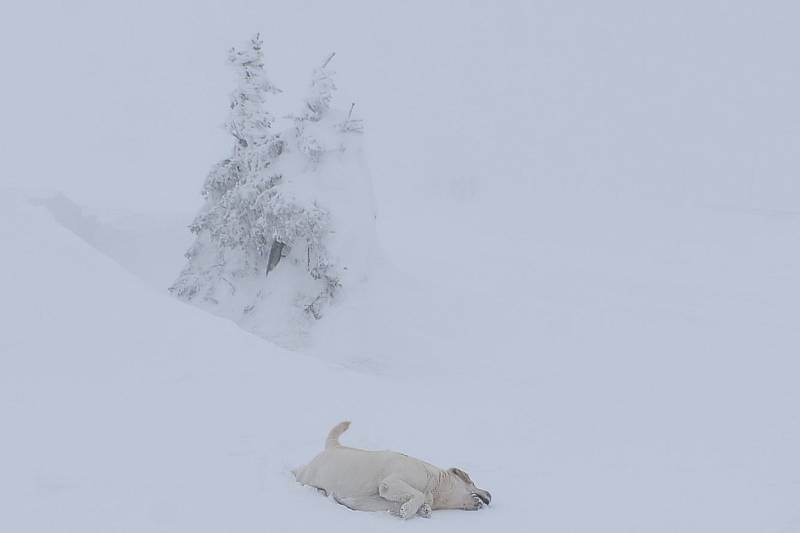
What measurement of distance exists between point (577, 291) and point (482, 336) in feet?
32.4

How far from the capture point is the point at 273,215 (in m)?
21.6

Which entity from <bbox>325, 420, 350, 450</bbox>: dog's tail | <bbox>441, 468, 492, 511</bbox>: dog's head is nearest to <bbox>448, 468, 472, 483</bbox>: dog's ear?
<bbox>441, 468, 492, 511</bbox>: dog's head

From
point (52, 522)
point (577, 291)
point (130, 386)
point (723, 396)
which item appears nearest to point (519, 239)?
point (577, 291)

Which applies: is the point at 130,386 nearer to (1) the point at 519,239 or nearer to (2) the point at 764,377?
(2) the point at 764,377

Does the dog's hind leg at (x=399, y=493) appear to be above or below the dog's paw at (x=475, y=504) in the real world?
below

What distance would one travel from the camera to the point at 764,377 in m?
21.9

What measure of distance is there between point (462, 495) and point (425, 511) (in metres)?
0.61

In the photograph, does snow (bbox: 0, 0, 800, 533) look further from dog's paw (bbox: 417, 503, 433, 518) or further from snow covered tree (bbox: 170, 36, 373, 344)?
snow covered tree (bbox: 170, 36, 373, 344)

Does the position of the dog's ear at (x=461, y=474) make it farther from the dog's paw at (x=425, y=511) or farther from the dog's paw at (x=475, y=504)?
the dog's paw at (x=425, y=511)

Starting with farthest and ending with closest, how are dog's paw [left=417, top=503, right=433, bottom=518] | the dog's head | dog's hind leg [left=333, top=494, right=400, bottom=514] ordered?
the dog's head
dog's paw [left=417, top=503, right=433, bottom=518]
dog's hind leg [left=333, top=494, right=400, bottom=514]

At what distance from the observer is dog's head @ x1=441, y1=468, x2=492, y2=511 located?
25.5ft

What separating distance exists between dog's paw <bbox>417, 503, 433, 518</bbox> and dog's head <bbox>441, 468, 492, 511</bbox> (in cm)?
33

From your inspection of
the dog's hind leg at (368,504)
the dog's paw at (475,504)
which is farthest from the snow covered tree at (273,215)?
the dog's hind leg at (368,504)

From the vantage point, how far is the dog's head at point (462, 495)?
25.5ft
